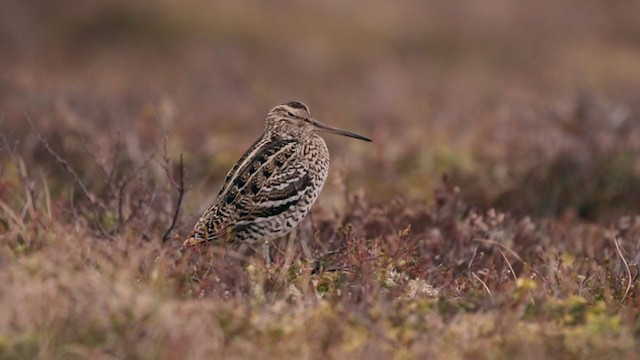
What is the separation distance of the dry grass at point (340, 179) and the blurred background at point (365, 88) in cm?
4

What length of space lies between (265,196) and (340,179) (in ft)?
3.52

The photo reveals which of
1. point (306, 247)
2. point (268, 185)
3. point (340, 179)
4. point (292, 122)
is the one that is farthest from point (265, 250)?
point (340, 179)

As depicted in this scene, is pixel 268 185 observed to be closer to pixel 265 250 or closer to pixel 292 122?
pixel 265 250

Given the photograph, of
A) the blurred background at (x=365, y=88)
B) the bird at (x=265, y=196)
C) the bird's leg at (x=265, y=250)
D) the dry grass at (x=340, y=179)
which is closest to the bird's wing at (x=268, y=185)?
the bird at (x=265, y=196)

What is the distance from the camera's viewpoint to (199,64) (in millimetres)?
18000

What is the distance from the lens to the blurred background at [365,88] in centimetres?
1047

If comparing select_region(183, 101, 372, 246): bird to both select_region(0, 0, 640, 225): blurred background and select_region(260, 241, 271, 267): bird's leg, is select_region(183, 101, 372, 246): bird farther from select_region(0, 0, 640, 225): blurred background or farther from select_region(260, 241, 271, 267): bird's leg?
select_region(0, 0, 640, 225): blurred background

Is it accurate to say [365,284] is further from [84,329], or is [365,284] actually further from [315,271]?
[84,329]

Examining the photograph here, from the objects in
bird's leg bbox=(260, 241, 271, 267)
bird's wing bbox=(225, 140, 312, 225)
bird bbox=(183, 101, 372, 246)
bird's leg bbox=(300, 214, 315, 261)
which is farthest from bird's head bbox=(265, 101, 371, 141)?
bird's leg bbox=(260, 241, 271, 267)

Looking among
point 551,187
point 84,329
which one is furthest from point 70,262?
point 551,187

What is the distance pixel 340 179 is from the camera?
7945 millimetres

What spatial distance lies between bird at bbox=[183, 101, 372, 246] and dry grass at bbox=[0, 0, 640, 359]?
22cm

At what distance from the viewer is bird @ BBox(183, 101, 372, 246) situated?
22.7 feet

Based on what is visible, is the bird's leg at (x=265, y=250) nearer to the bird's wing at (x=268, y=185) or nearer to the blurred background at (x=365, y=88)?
the bird's wing at (x=268, y=185)
